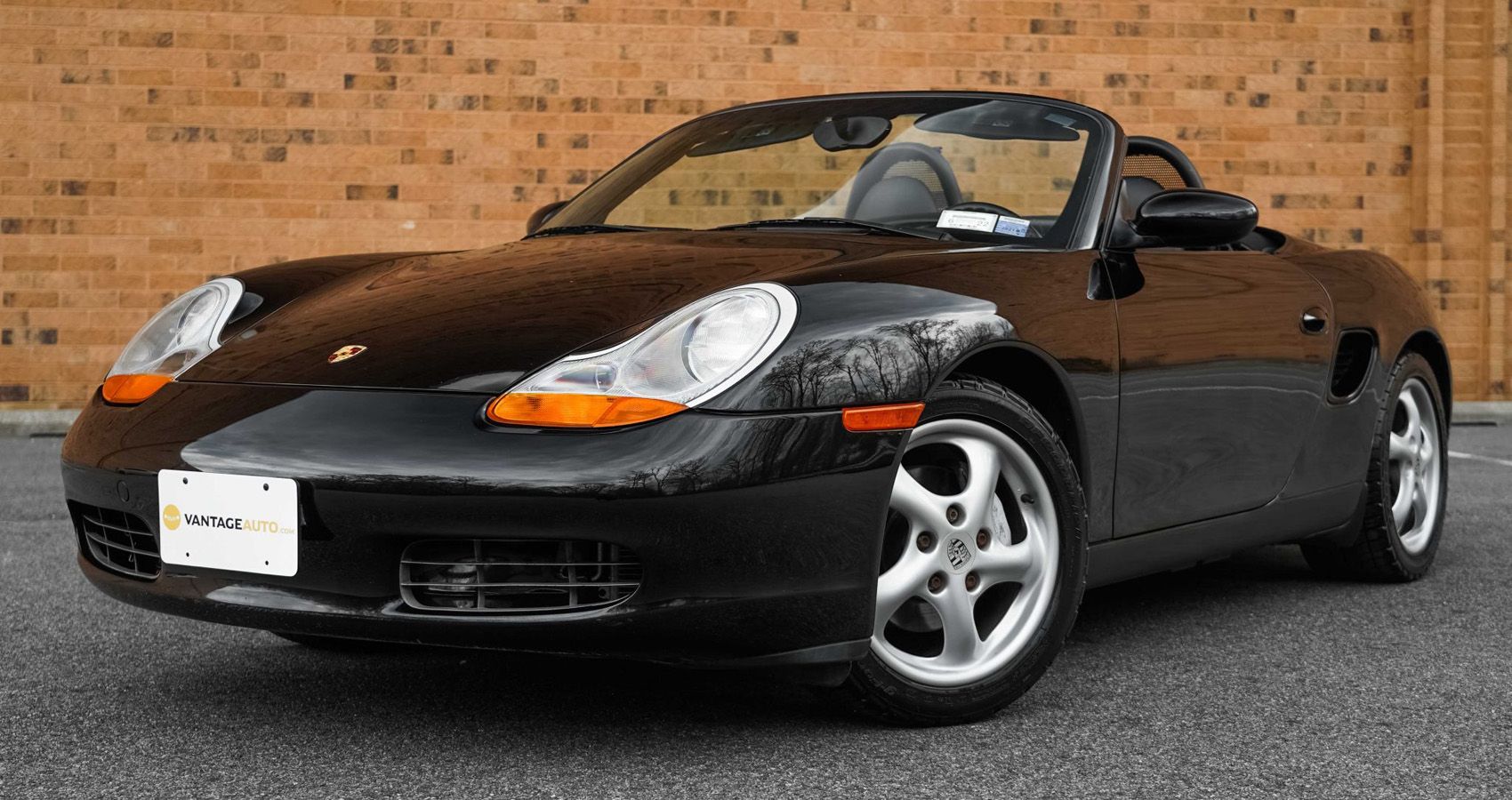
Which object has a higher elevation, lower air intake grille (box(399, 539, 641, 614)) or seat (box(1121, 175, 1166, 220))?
seat (box(1121, 175, 1166, 220))

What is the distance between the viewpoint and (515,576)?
2.63 m

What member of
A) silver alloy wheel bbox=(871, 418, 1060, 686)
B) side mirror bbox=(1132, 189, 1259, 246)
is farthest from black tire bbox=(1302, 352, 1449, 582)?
silver alloy wheel bbox=(871, 418, 1060, 686)

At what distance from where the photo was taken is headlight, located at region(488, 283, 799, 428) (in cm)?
260

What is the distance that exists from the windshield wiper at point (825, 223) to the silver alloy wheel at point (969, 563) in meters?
0.58

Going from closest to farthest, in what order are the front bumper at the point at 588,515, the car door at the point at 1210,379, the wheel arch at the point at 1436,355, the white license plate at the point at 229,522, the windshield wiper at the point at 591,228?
1. the front bumper at the point at 588,515
2. the white license plate at the point at 229,522
3. the car door at the point at 1210,379
4. the windshield wiper at the point at 591,228
5. the wheel arch at the point at 1436,355

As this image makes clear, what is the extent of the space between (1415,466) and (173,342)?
324 cm

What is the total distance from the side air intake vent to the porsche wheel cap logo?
2345mm

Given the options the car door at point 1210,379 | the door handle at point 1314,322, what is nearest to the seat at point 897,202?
the car door at point 1210,379

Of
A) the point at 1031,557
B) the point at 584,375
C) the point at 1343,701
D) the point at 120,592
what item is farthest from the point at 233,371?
the point at 1343,701

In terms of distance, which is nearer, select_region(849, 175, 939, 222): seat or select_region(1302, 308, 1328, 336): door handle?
select_region(849, 175, 939, 222): seat

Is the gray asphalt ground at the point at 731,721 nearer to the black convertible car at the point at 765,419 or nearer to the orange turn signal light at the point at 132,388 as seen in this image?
the black convertible car at the point at 765,419

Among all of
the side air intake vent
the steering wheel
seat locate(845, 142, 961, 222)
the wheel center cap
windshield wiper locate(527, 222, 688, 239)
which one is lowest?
the wheel center cap

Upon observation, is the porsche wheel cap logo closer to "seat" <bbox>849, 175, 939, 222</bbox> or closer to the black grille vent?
the black grille vent

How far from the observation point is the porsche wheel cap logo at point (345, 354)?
2879 millimetres
